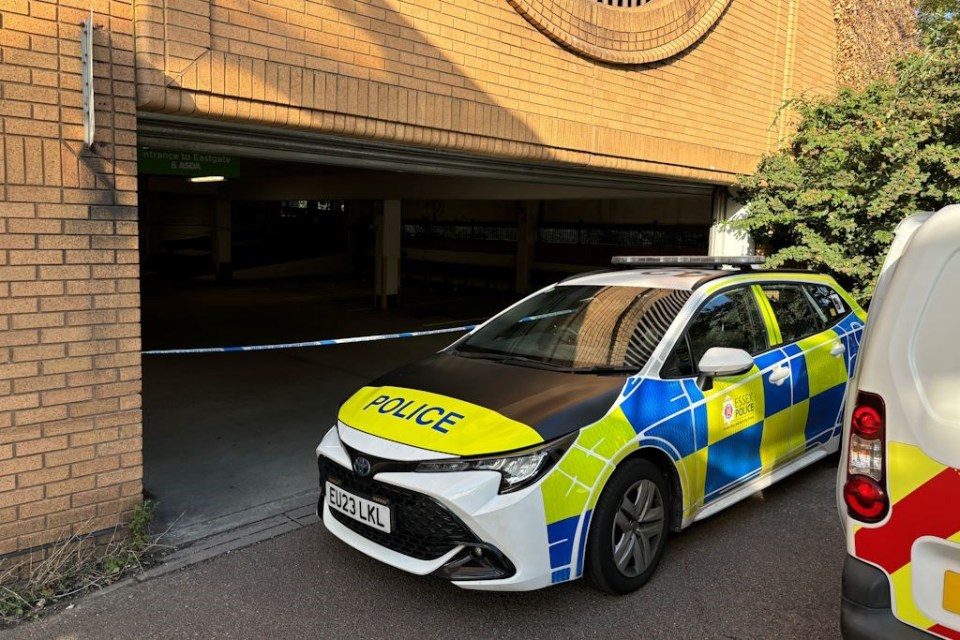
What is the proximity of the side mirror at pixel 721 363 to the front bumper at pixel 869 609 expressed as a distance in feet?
4.65

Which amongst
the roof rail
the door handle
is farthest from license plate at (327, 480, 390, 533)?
the roof rail

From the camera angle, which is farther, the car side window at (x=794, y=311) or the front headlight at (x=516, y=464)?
the car side window at (x=794, y=311)

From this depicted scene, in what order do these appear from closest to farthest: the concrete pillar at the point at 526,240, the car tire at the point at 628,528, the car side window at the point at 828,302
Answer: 1. the car tire at the point at 628,528
2. the car side window at the point at 828,302
3. the concrete pillar at the point at 526,240

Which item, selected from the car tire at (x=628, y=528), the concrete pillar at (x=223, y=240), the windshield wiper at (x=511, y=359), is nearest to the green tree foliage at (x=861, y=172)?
the windshield wiper at (x=511, y=359)

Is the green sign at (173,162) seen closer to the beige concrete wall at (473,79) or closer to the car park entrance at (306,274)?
the car park entrance at (306,274)

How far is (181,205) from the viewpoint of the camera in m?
26.5

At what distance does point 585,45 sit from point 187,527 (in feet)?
16.6

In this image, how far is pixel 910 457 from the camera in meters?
2.22

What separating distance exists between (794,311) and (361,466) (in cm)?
317

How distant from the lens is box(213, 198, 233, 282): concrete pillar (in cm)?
2031

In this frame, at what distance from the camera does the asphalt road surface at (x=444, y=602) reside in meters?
3.20

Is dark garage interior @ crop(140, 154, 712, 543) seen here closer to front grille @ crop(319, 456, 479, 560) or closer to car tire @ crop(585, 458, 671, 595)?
front grille @ crop(319, 456, 479, 560)

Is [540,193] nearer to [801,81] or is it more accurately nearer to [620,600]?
[801,81]

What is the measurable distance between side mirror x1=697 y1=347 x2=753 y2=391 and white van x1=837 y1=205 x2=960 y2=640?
1249 millimetres
